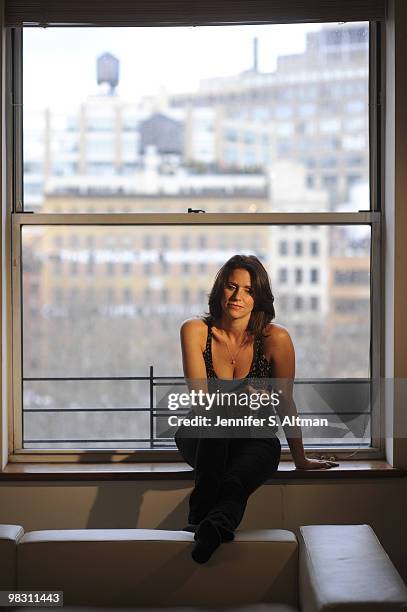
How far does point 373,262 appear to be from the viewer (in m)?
3.83

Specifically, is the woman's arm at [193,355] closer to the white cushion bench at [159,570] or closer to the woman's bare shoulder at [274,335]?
the woman's bare shoulder at [274,335]

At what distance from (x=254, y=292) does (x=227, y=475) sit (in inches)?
33.3

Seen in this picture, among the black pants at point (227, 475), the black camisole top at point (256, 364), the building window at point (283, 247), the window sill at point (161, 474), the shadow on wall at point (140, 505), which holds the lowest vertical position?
the shadow on wall at point (140, 505)

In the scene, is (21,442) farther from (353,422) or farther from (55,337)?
(353,422)

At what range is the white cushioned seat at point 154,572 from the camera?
2.52 metres

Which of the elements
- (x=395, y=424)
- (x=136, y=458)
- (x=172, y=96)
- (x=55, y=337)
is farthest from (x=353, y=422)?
(x=172, y=96)

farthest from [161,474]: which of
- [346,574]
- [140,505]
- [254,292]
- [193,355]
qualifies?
[346,574]

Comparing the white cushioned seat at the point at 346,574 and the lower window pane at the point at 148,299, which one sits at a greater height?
the lower window pane at the point at 148,299

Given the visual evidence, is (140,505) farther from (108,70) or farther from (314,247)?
(108,70)

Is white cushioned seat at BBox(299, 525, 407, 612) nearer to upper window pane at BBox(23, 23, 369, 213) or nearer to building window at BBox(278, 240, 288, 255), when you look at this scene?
building window at BBox(278, 240, 288, 255)

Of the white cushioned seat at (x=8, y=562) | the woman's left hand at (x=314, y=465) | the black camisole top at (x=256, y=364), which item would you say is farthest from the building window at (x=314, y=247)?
the white cushioned seat at (x=8, y=562)

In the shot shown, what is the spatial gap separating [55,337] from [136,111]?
1.08 m

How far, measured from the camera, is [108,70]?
12.6ft

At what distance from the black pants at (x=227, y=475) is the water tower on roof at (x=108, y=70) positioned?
168 centimetres
